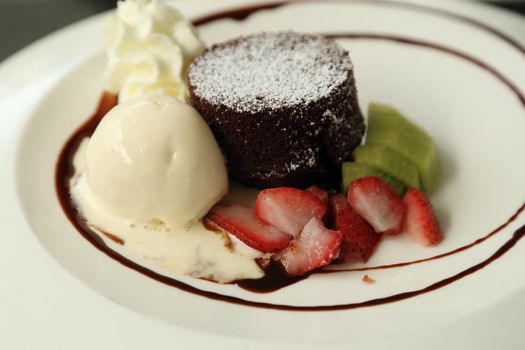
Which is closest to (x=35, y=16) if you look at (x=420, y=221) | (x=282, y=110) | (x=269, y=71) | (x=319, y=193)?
(x=269, y=71)

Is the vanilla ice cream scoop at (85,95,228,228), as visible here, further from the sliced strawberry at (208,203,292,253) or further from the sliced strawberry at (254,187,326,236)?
the sliced strawberry at (254,187,326,236)

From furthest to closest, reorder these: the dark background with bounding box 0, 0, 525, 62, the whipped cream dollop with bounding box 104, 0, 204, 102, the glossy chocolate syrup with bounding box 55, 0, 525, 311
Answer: the dark background with bounding box 0, 0, 525, 62 → the whipped cream dollop with bounding box 104, 0, 204, 102 → the glossy chocolate syrup with bounding box 55, 0, 525, 311

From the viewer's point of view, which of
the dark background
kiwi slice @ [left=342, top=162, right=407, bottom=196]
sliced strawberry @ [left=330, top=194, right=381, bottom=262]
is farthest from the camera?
the dark background

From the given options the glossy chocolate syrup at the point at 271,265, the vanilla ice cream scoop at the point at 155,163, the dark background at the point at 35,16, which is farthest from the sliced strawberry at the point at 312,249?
the dark background at the point at 35,16

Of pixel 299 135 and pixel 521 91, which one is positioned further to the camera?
pixel 521 91

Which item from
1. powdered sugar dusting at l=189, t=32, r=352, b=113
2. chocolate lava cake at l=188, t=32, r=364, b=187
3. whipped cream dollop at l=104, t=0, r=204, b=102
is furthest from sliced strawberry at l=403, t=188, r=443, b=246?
whipped cream dollop at l=104, t=0, r=204, b=102

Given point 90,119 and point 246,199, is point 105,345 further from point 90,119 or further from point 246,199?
point 90,119

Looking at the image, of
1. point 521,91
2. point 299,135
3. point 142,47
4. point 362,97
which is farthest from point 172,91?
point 521,91
